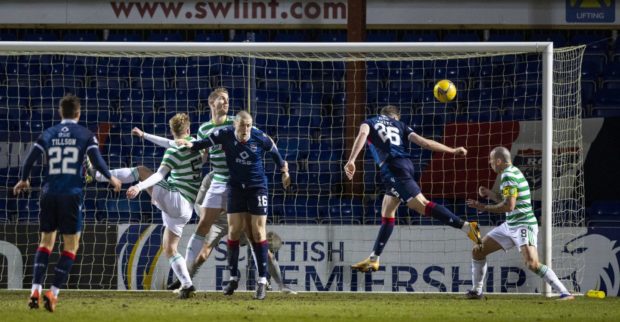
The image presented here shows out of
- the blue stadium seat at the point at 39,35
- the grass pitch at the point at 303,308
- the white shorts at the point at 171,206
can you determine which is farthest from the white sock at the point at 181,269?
the blue stadium seat at the point at 39,35

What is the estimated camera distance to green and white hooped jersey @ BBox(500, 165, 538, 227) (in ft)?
36.5

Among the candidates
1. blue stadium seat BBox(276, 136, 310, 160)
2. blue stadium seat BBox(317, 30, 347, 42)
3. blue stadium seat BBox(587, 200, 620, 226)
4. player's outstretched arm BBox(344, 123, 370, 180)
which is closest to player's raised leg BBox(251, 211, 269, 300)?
player's outstretched arm BBox(344, 123, 370, 180)

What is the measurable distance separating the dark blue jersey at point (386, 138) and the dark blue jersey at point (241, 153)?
166 centimetres

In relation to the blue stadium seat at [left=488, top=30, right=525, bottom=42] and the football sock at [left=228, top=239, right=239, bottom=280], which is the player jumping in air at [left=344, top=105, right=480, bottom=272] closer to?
the football sock at [left=228, top=239, right=239, bottom=280]

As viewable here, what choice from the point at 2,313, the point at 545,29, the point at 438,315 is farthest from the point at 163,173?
the point at 545,29

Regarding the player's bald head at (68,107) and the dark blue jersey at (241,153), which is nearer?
the player's bald head at (68,107)

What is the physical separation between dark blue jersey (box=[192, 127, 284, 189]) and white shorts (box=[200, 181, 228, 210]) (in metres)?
0.54

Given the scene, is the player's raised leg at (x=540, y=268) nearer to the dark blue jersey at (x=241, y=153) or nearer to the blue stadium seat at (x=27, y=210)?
the dark blue jersey at (x=241, y=153)

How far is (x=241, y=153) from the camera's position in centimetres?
1090

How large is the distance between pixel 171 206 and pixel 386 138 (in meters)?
2.52

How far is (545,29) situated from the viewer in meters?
19.0

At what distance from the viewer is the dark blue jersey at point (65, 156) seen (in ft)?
30.7

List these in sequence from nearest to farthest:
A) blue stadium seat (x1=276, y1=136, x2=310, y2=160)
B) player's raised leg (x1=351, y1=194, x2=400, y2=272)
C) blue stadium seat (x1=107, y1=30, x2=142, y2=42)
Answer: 1. player's raised leg (x1=351, y1=194, x2=400, y2=272)
2. blue stadium seat (x1=276, y1=136, x2=310, y2=160)
3. blue stadium seat (x1=107, y1=30, x2=142, y2=42)

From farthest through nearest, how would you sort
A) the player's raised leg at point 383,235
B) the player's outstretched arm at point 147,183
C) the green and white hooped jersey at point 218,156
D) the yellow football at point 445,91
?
1. the yellow football at point 445,91
2. the player's raised leg at point 383,235
3. the green and white hooped jersey at point 218,156
4. the player's outstretched arm at point 147,183
